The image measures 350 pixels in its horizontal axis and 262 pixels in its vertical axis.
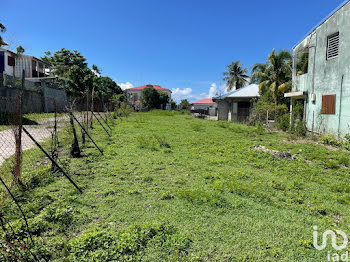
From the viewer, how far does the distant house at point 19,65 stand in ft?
72.2

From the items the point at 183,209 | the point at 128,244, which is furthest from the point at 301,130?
the point at 128,244

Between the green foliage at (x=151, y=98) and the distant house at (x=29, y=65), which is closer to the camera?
the distant house at (x=29, y=65)

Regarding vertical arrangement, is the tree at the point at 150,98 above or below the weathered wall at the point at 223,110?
above

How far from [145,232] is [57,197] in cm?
185

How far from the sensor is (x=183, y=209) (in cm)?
322

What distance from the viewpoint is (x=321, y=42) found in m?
10.8

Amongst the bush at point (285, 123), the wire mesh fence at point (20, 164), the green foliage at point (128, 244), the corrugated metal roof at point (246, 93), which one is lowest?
the green foliage at point (128, 244)

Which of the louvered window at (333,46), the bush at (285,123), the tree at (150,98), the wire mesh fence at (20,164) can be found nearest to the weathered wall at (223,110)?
the bush at (285,123)

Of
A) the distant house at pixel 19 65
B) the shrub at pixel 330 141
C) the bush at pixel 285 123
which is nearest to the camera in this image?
the shrub at pixel 330 141

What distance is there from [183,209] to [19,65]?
3120 cm

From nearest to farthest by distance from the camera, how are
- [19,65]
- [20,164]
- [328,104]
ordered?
[20,164] < [328,104] < [19,65]

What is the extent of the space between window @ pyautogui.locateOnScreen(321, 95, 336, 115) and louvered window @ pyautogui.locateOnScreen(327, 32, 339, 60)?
6.26 feet
